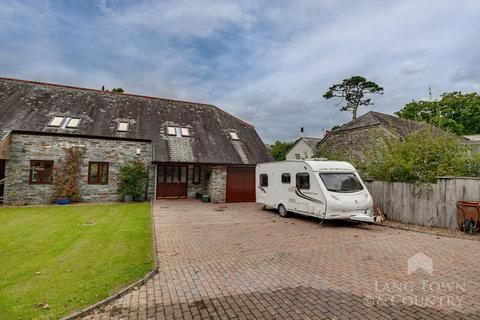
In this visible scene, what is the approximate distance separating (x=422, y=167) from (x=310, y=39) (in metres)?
8.15

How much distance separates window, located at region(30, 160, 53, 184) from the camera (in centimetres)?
1427

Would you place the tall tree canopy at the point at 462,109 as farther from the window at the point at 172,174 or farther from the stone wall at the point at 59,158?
the stone wall at the point at 59,158

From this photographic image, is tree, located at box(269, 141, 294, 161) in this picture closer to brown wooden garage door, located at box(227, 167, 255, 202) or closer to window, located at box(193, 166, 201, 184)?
brown wooden garage door, located at box(227, 167, 255, 202)

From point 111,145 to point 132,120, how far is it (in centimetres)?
292

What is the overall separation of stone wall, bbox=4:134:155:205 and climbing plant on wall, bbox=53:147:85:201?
217 millimetres

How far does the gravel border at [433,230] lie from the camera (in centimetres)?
784

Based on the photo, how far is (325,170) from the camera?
10.2 meters

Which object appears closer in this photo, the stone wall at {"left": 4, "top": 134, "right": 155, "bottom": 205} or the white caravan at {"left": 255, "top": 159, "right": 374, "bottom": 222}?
the white caravan at {"left": 255, "top": 159, "right": 374, "bottom": 222}

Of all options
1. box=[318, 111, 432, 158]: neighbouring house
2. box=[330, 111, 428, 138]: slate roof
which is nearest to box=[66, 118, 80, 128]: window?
box=[318, 111, 432, 158]: neighbouring house

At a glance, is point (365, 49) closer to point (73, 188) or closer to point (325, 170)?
point (325, 170)

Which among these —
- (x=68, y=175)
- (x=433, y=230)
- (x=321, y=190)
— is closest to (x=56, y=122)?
(x=68, y=175)

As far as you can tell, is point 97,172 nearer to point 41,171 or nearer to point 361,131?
point 41,171

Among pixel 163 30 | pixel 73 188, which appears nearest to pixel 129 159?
pixel 73 188

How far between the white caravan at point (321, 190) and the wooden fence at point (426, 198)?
170 cm
